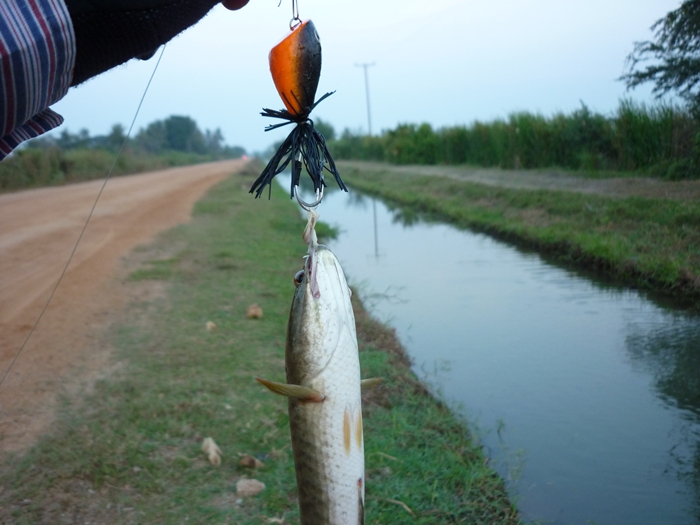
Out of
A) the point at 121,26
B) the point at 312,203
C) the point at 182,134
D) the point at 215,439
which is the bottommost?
the point at 215,439

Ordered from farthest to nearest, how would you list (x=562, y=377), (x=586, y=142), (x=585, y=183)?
(x=586, y=142) → (x=585, y=183) → (x=562, y=377)

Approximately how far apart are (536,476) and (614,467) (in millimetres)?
523

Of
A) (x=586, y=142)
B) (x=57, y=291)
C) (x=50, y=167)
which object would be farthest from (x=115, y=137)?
(x=57, y=291)

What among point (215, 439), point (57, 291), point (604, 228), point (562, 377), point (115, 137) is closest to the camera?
point (215, 439)

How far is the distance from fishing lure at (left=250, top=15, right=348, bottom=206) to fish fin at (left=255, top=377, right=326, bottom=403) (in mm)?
472

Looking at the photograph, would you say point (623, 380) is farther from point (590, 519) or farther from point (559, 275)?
point (559, 275)

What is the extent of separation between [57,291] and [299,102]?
248 inches

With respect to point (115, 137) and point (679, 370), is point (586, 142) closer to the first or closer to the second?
point (679, 370)

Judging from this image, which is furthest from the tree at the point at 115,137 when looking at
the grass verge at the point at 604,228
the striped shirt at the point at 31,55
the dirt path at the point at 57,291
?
the striped shirt at the point at 31,55

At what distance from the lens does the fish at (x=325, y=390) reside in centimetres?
169

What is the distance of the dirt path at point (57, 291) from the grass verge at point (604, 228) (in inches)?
229

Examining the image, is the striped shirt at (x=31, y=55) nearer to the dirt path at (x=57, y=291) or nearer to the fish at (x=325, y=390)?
the fish at (x=325, y=390)

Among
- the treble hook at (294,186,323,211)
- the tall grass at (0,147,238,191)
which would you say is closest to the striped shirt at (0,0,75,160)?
the treble hook at (294,186,323,211)

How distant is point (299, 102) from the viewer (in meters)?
1.78
